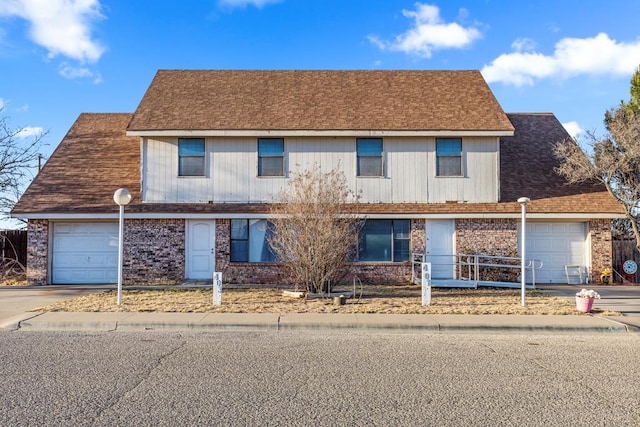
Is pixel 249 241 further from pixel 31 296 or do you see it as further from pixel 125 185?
pixel 31 296

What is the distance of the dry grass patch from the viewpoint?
11.5 metres

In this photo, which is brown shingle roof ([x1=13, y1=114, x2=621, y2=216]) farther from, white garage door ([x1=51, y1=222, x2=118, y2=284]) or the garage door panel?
the garage door panel

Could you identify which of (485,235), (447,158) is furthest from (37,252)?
(485,235)

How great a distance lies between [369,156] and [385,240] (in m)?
2.86

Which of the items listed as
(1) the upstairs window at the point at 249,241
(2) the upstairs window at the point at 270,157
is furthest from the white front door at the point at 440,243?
(2) the upstairs window at the point at 270,157

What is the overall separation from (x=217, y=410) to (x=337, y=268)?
8.27m

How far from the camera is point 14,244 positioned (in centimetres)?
1958

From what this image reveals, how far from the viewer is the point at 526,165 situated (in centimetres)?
1891

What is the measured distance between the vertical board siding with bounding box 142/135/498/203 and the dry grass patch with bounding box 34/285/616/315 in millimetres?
3557

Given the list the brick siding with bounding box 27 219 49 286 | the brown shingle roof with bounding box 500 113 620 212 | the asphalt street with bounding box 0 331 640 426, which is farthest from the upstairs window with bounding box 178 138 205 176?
the brown shingle roof with bounding box 500 113 620 212

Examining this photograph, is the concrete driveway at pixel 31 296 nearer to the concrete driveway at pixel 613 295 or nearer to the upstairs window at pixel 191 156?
the upstairs window at pixel 191 156

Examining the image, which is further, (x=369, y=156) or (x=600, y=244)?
(x=369, y=156)

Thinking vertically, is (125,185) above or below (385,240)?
above

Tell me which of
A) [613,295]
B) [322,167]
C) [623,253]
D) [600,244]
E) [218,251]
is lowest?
[613,295]
